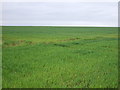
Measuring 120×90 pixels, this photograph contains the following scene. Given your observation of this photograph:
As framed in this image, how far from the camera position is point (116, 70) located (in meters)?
6.34

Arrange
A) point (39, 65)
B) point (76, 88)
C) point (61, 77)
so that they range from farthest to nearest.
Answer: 1. point (39, 65)
2. point (61, 77)
3. point (76, 88)

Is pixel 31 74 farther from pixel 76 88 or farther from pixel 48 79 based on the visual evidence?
pixel 76 88

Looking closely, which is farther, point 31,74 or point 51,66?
point 51,66

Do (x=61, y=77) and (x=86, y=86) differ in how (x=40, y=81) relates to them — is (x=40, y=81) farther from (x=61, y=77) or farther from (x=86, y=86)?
(x=86, y=86)

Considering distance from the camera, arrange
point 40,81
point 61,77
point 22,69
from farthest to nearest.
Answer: point 22,69 → point 61,77 → point 40,81

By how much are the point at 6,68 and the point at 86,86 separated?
10.8 ft

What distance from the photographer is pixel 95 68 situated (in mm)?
6508

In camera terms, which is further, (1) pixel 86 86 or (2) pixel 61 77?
(2) pixel 61 77

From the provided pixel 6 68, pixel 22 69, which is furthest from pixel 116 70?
pixel 6 68

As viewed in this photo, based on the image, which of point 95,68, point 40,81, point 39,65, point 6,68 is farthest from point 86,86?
point 6,68

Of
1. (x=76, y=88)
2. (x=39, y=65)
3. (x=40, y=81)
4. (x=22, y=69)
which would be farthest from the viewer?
(x=39, y=65)

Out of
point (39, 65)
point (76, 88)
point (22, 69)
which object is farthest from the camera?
point (39, 65)

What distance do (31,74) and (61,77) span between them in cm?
110

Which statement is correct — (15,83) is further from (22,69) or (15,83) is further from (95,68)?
(95,68)
